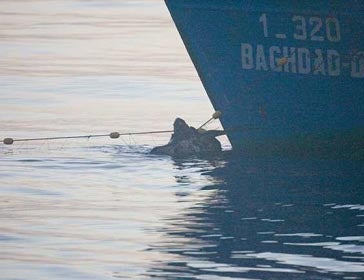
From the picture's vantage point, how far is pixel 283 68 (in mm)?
13305

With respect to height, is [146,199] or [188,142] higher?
[188,142]

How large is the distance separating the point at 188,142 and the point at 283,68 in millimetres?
1090

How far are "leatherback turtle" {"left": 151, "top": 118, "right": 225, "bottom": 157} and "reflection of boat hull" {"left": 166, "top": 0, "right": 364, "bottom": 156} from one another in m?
0.18

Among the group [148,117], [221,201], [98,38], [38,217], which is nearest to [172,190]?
Result: [221,201]

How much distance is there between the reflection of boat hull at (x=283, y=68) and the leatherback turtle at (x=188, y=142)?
7.3 inches

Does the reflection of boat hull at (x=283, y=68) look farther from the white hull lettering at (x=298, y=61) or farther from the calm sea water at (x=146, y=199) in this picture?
the calm sea water at (x=146, y=199)

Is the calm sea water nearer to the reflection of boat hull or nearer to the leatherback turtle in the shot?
the leatherback turtle

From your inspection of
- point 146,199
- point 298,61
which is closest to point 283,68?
point 298,61

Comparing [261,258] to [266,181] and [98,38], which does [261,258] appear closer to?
[266,181]

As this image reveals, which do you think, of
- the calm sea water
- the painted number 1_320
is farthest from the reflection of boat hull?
the calm sea water

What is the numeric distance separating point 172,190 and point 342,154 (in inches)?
87.8

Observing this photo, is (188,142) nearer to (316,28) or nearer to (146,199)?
(316,28)

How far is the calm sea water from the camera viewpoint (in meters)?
9.37

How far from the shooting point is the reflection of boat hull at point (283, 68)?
13016 mm
